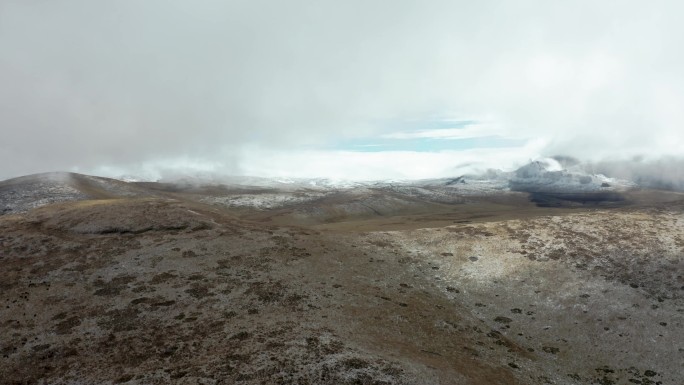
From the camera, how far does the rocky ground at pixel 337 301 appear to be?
3481cm

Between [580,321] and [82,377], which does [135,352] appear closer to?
[82,377]

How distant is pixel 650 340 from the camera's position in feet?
148

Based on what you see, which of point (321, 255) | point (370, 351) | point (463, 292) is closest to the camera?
point (370, 351)

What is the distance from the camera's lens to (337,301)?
49969 millimetres

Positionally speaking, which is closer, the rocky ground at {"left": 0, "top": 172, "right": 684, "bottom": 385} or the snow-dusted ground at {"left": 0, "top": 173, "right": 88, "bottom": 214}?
the rocky ground at {"left": 0, "top": 172, "right": 684, "bottom": 385}

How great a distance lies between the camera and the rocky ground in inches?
1371

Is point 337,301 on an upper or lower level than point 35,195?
lower

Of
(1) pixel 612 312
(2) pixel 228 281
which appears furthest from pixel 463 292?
(2) pixel 228 281

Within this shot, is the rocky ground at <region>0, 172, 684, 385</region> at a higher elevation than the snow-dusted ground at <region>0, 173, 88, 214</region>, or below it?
below

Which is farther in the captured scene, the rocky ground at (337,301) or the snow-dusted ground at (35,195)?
the snow-dusted ground at (35,195)

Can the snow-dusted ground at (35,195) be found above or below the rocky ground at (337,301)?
above

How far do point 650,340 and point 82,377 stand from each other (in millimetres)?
59289

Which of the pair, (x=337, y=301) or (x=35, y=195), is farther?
(x=35, y=195)

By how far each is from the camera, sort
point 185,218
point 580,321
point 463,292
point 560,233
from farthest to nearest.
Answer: point 185,218 → point 560,233 → point 463,292 → point 580,321
